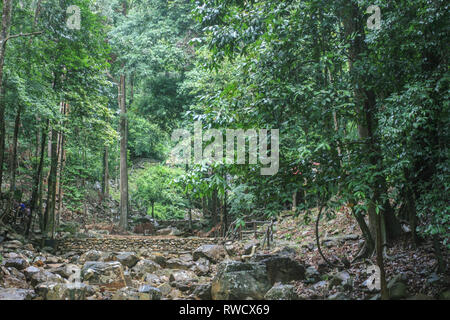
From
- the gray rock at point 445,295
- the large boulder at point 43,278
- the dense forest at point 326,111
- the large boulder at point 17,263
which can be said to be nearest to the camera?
the dense forest at point 326,111

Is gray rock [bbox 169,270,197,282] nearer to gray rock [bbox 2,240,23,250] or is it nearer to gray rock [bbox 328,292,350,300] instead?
gray rock [bbox 328,292,350,300]

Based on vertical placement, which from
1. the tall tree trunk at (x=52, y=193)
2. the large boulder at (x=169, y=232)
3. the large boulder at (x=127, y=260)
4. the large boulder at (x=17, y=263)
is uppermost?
the tall tree trunk at (x=52, y=193)

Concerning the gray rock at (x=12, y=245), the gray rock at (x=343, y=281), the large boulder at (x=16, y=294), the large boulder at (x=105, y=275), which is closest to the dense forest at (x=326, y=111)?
the gray rock at (x=343, y=281)

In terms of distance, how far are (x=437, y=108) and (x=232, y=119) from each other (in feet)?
8.41

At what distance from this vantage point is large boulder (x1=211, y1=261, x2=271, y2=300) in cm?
625

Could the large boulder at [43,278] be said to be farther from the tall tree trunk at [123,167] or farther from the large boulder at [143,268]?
the tall tree trunk at [123,167]

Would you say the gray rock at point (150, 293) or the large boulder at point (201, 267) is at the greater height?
the gray rock at point (150, 293)

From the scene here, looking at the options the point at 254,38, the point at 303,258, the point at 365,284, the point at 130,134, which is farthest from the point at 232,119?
the point at 130,134

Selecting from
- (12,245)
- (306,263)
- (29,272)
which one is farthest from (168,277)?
(12,245)

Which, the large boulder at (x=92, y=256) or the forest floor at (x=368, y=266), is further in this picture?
the large boulder at (x=92, y=256)

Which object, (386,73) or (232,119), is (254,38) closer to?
(232,119)

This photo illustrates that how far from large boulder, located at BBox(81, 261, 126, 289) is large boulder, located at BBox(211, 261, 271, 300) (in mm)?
2498

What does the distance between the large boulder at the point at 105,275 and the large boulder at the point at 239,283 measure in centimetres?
250

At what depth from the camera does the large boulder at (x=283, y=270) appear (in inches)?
292
